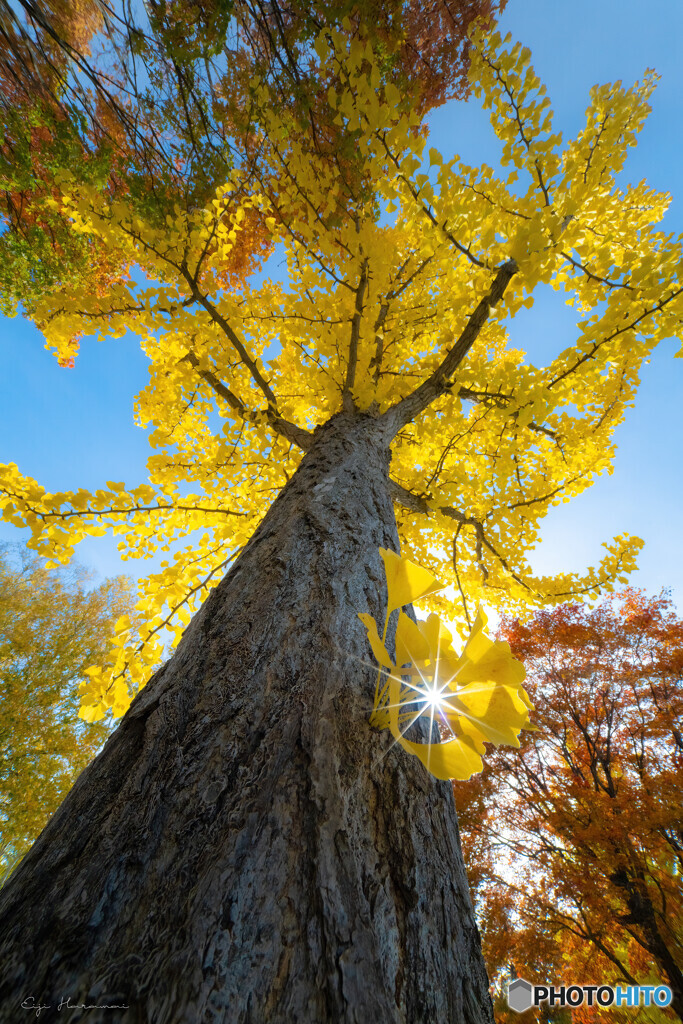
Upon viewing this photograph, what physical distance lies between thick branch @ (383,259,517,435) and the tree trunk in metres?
1.76

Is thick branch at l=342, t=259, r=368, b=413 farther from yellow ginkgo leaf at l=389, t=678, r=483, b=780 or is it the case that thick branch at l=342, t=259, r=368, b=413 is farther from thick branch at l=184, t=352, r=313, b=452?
yellow ginkgo leaf at l=389, t=678, r=483, b=780

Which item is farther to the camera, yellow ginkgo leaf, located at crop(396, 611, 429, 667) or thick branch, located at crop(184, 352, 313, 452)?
thick branch, located at crop(184, 352, 313, 452)

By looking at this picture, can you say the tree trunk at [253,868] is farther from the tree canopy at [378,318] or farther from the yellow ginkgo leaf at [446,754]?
the tree canopy at [378,318]

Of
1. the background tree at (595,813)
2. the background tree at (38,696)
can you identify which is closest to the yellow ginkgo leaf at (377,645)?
the background tree at (595,813)

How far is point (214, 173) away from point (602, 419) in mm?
3128

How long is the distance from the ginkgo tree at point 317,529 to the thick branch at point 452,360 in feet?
0.04

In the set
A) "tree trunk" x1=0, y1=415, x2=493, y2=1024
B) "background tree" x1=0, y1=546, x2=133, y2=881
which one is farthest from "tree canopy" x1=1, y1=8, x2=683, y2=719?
"background tree" x1=0, y1=546, x2=133, y2=881

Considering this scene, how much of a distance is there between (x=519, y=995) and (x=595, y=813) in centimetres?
248

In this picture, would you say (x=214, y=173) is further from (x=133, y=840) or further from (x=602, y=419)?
(x=133, y=840)

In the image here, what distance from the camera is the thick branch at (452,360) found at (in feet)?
6.86

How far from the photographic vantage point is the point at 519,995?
484cm

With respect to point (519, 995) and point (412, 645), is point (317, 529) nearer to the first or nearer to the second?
point (412, 645)

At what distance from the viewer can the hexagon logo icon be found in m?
4.61

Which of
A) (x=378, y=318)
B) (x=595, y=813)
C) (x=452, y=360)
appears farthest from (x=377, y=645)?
(x=595, y=813)
